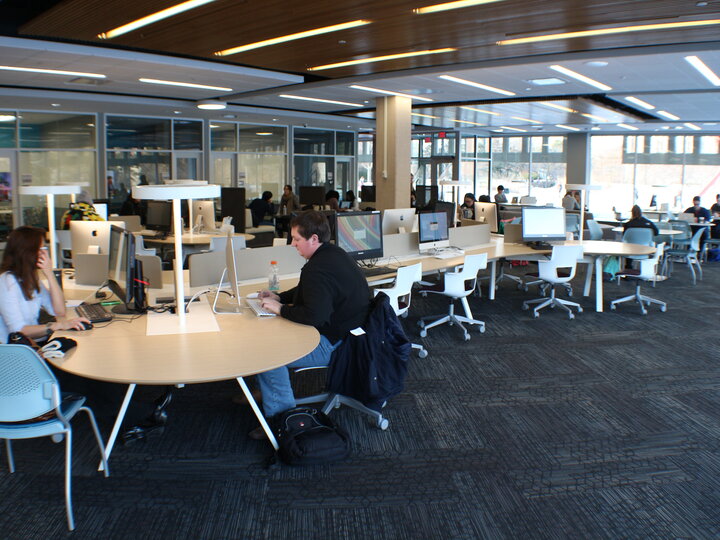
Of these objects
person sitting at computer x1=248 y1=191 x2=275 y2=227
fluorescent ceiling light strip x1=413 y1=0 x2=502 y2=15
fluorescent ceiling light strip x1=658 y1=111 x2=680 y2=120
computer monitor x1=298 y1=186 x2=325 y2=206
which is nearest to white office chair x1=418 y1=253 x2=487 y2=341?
fluorescent ceiling light strip x1=413 y1=0 x2=502 y2=15

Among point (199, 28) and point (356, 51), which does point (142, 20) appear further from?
point (356, 51)

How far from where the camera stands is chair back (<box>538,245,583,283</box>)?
6867 millimetres

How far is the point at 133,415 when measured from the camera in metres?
3.90

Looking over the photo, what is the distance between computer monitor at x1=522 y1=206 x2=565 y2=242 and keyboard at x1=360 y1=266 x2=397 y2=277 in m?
2.61

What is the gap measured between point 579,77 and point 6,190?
34.7 ft

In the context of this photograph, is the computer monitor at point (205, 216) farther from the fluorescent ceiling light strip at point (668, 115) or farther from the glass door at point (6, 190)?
the fluorescent ceiling light strip at point (668, 115)

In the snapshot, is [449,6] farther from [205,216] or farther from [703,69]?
[205,216]

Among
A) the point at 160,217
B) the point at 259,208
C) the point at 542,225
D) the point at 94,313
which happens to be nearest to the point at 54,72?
the point at 160,217

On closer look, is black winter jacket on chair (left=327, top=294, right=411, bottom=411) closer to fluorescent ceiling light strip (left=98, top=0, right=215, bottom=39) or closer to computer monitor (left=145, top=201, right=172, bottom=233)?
fluorescent ceiling light strip (left=98, top=0, right=215, bottom=39)

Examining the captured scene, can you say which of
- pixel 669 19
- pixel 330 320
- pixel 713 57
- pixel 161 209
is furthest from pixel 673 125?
pixel 330 320

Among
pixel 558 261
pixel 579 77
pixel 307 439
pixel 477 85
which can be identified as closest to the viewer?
pixel 307 439

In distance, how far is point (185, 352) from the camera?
119 inches

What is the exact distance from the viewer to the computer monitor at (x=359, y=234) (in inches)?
211

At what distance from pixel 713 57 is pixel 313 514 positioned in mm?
7072
